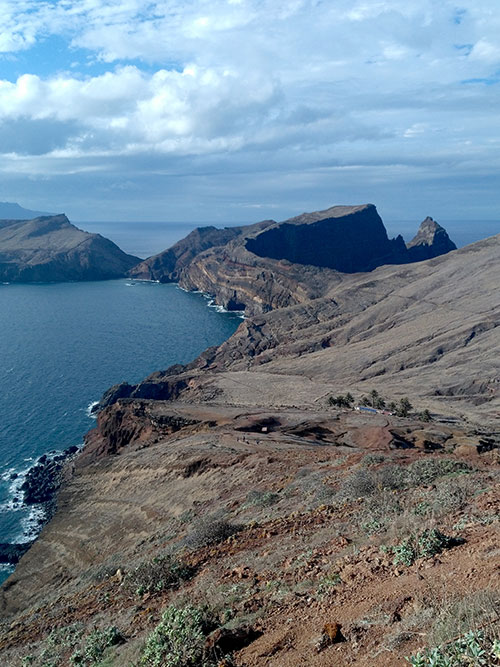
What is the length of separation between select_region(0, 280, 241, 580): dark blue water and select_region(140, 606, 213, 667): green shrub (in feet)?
114

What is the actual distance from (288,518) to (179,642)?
7.83m

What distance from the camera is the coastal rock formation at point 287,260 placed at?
128750mm

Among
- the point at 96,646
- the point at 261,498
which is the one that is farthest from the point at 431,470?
the point at 96,646

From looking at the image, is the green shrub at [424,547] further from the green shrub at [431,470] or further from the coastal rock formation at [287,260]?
the coastal rock formation at [287,260]

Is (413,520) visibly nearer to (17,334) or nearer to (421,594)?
(421,594)

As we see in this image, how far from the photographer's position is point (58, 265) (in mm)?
180875

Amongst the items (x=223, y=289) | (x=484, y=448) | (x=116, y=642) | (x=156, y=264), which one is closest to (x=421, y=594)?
(x=116, y=642)

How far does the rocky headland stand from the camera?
763cm

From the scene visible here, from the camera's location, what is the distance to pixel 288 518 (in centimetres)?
1549

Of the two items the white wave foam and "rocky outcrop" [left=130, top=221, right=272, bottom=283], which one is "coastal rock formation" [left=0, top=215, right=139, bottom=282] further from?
the white wave foam

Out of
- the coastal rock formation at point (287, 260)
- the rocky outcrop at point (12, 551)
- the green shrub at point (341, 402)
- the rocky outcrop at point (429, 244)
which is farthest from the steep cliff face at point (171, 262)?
the rocky outcrop at point (12, 551)

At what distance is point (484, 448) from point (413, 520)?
18989 mm

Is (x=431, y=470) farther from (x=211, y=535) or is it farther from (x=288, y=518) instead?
(x=211, y=535)

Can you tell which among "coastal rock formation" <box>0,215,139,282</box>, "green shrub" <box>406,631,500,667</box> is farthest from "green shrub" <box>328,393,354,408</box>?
"coastal rock formation" <box>0,215,139,282</box>
